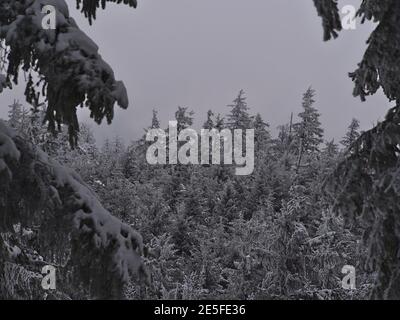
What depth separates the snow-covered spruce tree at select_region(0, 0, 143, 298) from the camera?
3.99 metres

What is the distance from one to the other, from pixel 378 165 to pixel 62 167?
146 inches

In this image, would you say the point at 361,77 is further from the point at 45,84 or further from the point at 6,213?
the point at 6,213

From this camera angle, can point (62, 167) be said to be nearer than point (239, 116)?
Yes

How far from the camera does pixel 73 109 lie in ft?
13.5

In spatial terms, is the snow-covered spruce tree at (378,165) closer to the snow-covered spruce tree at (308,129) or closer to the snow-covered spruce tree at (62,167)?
the snow-covered spruce tree at (62,167)

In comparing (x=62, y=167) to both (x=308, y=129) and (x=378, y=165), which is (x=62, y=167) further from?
(x=308, y=129)

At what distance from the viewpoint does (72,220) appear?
4258 millimetres

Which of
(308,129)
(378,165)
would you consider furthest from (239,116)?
(378,165)

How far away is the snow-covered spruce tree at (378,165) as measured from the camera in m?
5.63

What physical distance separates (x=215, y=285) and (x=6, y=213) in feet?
84.1

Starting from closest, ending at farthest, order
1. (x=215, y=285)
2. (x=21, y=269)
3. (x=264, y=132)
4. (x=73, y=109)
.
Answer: (x=73, y=109), (x=21, y=269), (x=215, y=285), (x=264, y=132)

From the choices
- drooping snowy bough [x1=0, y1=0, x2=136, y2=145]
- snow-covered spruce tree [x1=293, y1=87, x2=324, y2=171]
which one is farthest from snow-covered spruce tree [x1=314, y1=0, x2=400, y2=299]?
snow-covered spruce tree [x1=293, y1=87, x2=324, y2=171]
